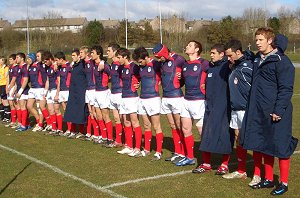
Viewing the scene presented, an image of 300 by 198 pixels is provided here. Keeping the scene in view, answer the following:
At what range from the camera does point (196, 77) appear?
7074mm

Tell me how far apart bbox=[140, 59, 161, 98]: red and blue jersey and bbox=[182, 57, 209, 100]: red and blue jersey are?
0.85 m

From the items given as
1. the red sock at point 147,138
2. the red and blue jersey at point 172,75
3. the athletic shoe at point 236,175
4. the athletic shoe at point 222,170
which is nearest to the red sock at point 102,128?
the red sock at point 147,138

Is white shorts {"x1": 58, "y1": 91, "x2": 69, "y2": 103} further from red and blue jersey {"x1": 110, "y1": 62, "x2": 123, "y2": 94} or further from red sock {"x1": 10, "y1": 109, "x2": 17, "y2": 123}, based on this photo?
red sock {"x1": 10, "y1": 109, "x2": 17, "y2": 123}

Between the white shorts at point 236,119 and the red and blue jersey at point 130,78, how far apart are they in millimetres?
2466

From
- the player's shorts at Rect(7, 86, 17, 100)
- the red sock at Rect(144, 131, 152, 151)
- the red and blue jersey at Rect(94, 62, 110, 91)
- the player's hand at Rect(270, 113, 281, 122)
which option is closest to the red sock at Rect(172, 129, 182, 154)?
the red sock at Rect(144, 131, 152, 151)

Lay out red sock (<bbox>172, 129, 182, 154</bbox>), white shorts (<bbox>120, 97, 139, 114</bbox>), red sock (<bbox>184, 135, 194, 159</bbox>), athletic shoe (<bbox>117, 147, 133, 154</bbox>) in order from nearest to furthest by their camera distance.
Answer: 1. red sock (<bbox>184, 135, 194, 159</bbox>)
2. red sock (<bbox>172, 129, 182, 154</bbox>)
3. white shorts (<bbox>120, 97, 139, 114</bbox>)
4. athletic shoe (<bbox>117, 147, 133, 154</bbox>)

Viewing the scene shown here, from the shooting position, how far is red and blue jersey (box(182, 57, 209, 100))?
7074mm

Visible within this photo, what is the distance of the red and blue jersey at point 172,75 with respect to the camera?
293 inches

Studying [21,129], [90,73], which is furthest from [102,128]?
[21,129]

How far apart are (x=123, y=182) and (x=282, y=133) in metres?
2.50

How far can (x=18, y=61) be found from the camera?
A: 11.5m

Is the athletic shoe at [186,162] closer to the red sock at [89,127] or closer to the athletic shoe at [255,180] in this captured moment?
the athletic shoe at [255,180]

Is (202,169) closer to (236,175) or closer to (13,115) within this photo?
(236,175)

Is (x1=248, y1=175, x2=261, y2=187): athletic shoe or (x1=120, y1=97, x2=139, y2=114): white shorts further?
(x1=120, y1=97, x2=139, y2=114): white shorts
